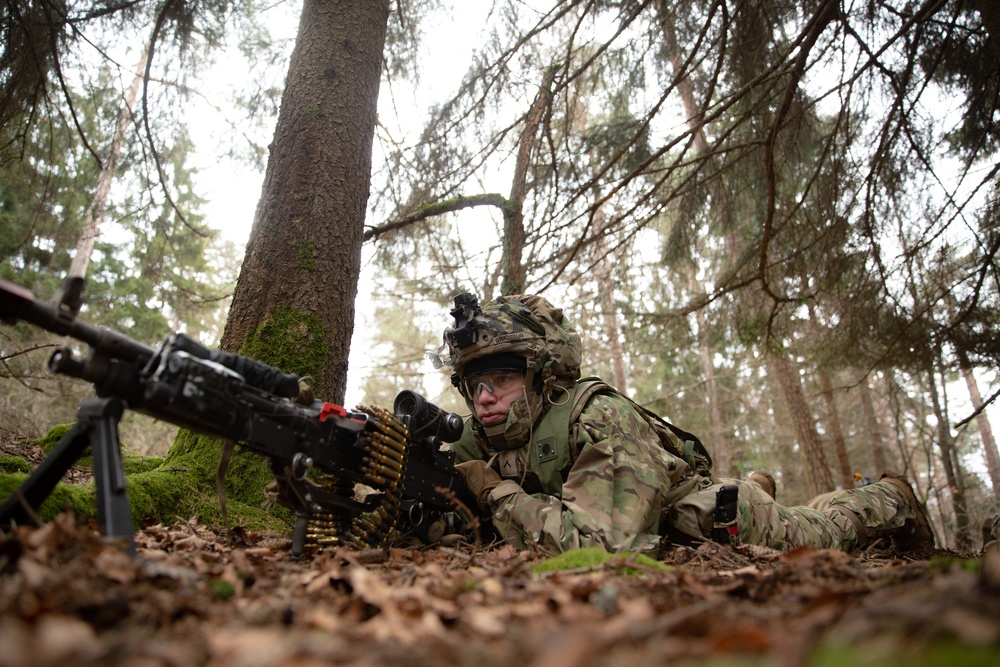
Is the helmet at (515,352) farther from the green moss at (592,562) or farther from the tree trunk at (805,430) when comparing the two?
the tree trunk at (805,430)

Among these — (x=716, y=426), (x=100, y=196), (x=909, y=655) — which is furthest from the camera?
(x=716, y=426)

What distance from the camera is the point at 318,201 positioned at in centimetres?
405

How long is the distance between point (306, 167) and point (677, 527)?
3.46 meters

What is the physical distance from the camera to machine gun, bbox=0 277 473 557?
217cm

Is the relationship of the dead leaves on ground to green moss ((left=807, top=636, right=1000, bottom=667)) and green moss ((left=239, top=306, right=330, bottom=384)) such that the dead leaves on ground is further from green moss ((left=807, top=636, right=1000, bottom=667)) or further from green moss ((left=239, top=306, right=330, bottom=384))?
green moss ((left=239, top=306, right=330, bottom=384))

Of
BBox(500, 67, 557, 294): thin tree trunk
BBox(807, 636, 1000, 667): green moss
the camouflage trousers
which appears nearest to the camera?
BBox(807, 636, 1000, 667): green moss

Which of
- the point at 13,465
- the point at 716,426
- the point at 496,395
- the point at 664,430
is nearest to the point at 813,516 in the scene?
the point at 664,430

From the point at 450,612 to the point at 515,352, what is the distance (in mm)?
2689

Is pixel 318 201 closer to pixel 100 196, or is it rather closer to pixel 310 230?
pixel 310 230

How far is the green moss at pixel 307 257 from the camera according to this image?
3.91 meters

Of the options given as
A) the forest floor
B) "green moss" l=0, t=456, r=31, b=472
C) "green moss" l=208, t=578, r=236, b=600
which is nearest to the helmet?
the forest floor

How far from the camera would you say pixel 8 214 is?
39.4 ft

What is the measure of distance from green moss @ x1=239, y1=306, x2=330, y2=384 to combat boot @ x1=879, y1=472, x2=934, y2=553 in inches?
192

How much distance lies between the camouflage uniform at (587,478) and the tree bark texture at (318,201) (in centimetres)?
87
